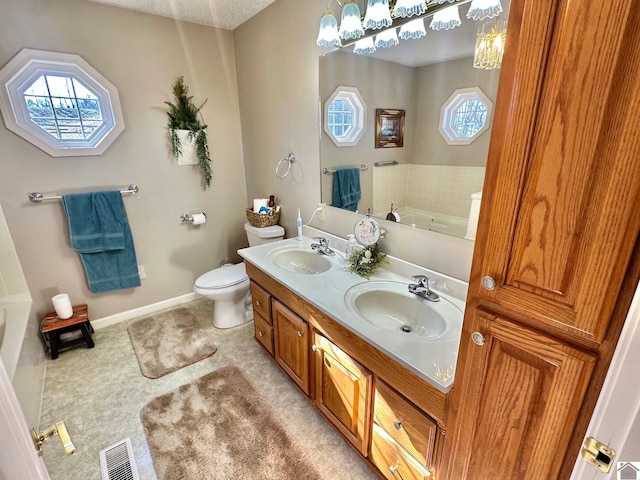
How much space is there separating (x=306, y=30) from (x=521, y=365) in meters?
2.07

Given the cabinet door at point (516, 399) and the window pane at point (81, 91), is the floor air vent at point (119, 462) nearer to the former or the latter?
the cabinet door at point (516, 399)

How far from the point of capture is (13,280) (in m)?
2.09

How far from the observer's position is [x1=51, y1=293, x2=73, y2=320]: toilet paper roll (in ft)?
7.24

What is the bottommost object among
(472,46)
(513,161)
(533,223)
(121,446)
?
(121,446)

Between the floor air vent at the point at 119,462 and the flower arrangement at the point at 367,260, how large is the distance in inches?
56.6

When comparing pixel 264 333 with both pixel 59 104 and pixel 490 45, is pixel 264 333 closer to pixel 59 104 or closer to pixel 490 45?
pixel 490 45

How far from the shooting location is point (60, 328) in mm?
2189

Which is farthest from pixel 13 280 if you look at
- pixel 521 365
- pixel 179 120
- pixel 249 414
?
pixel 521 365

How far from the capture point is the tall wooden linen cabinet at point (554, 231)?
48 centimetres

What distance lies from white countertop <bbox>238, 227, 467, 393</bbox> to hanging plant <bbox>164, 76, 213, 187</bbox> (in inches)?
49.0

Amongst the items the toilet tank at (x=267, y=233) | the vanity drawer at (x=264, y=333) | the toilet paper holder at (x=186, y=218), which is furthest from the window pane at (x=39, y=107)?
the vanity drawer at (x=264, y=333)

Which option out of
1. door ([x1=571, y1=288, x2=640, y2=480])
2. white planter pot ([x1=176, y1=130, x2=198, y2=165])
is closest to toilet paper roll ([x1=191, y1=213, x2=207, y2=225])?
white planter pot ([x1=176, y1=130, x2=198, y2=165])

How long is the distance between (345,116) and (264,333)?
148 centimetres

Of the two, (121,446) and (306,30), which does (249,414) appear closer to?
(121,446)
